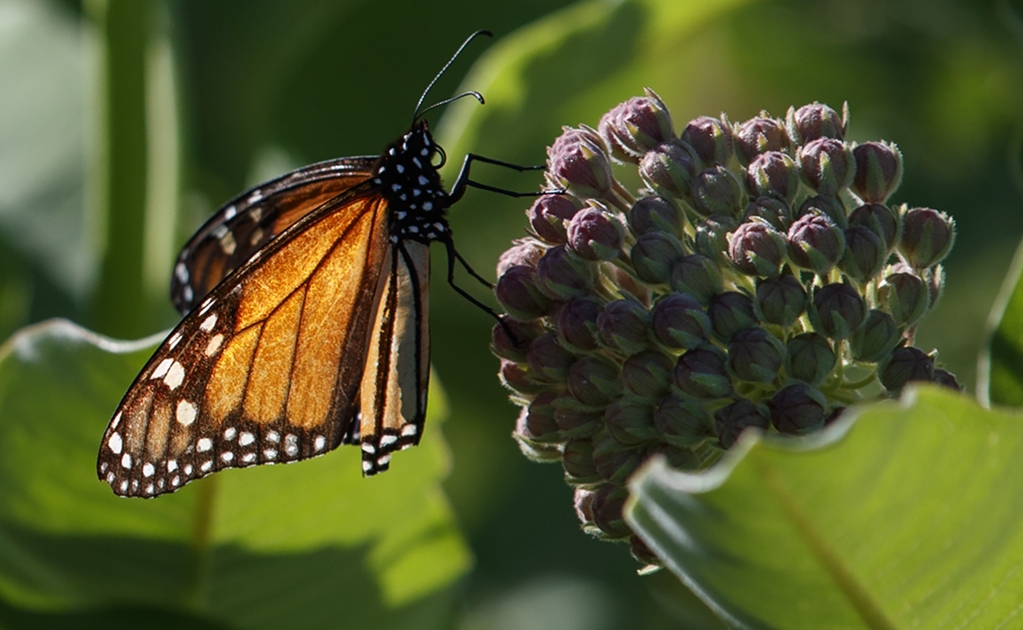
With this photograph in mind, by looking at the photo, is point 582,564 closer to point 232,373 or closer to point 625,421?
point 232,373

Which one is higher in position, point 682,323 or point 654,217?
point 654,217

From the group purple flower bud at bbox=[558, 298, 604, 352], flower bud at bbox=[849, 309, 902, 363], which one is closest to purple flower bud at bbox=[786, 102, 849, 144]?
flower bud at bbox=[849, 309, 902, 363]

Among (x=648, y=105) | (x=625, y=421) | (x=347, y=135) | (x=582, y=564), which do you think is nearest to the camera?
(x=625, y=421)

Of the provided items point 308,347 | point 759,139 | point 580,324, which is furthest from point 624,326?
point 308,347

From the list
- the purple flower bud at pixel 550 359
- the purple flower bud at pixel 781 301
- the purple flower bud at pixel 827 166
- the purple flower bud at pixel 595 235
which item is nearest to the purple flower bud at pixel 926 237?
the purple flower bud at pixel 827 166

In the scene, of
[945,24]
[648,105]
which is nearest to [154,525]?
[648,105]

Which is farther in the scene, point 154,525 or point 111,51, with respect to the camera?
point 111,51

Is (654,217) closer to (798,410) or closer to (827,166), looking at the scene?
(827,166)
